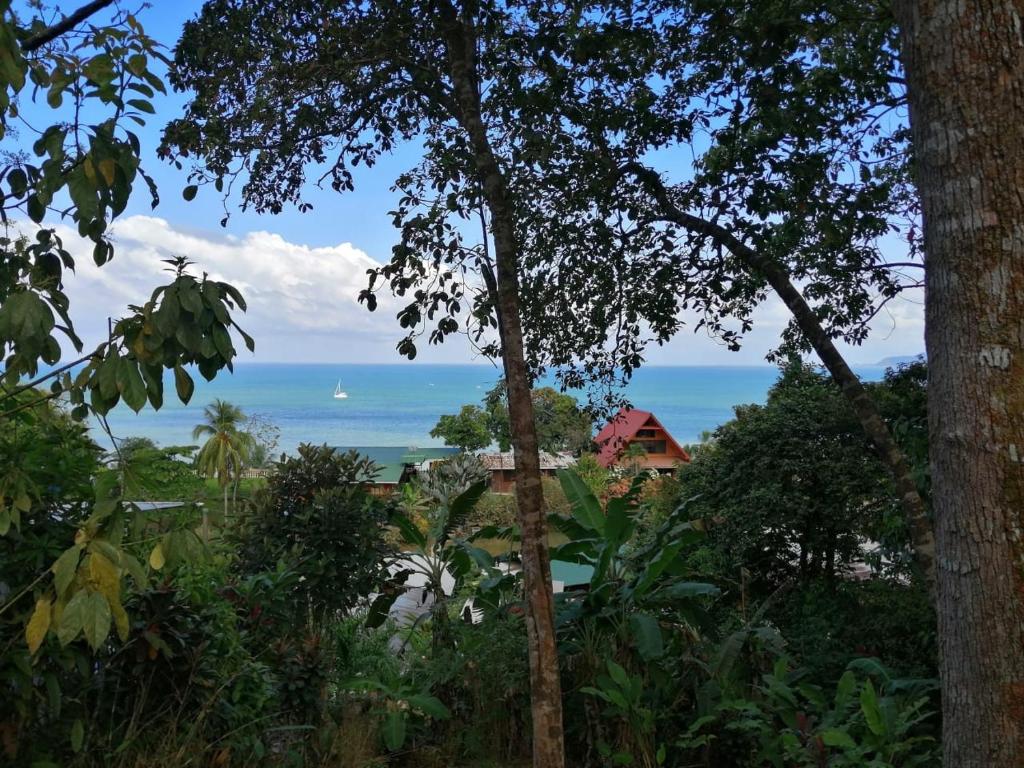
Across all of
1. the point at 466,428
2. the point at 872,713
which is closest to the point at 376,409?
the point at 466,428

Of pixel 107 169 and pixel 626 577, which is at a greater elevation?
pixel 107 169

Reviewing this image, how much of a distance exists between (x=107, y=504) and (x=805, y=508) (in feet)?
18.2

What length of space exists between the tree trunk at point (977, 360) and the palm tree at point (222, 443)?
3994cm

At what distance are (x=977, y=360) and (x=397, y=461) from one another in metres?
33.5

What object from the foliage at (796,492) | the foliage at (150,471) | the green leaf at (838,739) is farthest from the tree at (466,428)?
the foliage at (150,471)

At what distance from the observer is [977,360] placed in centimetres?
220

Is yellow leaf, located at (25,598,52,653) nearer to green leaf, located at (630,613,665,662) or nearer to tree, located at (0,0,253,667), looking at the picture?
tree, located at (0,0,253,667)

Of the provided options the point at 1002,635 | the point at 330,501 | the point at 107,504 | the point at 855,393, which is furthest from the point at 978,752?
the point at 330,501

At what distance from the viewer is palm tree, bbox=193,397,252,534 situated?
39.4m

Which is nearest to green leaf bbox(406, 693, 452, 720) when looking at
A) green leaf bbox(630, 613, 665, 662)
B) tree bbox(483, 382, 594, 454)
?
green leaf bbox(630, 613, 665, 662)

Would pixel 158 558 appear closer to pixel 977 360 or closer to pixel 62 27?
pixel 977 360

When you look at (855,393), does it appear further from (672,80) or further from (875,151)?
(672,80)

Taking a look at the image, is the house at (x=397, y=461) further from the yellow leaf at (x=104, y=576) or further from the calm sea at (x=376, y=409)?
the calm sea at (x=376, y=409)

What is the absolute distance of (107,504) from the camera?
6.70ft
